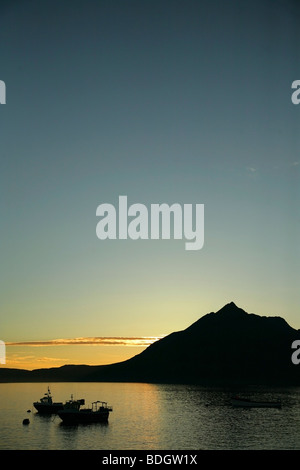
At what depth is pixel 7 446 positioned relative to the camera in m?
41.8

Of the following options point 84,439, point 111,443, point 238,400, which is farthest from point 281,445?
point 238,400

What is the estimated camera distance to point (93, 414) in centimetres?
5728

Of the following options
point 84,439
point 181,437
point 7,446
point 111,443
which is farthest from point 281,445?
point 7,446

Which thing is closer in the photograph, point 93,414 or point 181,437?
point 181,437

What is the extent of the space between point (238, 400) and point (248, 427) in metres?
31.3

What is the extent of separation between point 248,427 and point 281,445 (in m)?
16.6
